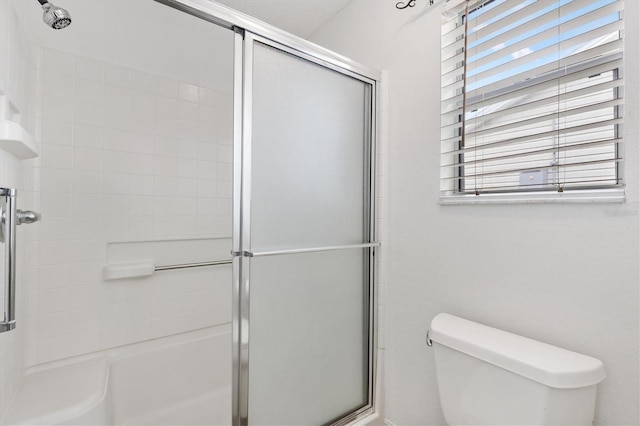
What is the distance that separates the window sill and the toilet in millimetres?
463

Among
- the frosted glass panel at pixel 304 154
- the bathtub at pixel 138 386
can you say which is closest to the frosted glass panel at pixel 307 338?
the frosted glass panel at pixel 304 154

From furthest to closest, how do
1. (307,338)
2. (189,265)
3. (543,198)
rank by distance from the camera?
(189,265) < (307,338) < (543,198)

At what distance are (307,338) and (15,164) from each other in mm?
1434

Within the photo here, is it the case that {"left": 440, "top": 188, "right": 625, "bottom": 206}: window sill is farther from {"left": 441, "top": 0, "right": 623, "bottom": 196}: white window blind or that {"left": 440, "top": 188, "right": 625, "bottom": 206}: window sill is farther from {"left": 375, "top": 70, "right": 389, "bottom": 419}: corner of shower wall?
{"left": 375, "top": 70, "right": 389, "bottom": 419}: corner of shower wall

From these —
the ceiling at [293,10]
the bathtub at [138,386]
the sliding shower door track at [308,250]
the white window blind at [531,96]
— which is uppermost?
the ceiling at [293,10]

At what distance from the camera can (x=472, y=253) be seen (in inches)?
51.9

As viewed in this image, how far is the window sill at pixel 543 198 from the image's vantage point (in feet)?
3.21

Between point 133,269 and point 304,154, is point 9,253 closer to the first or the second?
point 304,154

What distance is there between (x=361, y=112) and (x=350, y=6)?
71 cm

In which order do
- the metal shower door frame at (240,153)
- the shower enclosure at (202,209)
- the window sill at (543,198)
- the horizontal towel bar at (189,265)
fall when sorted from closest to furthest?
the window sill at (543,198) < the metal shower door frame at (240,153) < the shower enclosure at (202,209) < the horizontal towel bar at (189,265)

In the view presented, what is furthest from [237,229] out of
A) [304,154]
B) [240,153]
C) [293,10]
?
[293,10]

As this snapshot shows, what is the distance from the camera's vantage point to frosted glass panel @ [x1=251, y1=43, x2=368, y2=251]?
125 centimetres

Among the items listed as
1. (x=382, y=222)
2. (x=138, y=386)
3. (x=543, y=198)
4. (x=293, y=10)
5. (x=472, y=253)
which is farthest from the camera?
(x=293, y=10)

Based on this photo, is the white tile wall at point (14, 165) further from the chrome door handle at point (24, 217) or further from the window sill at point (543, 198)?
the window sill at point (543, 198)
